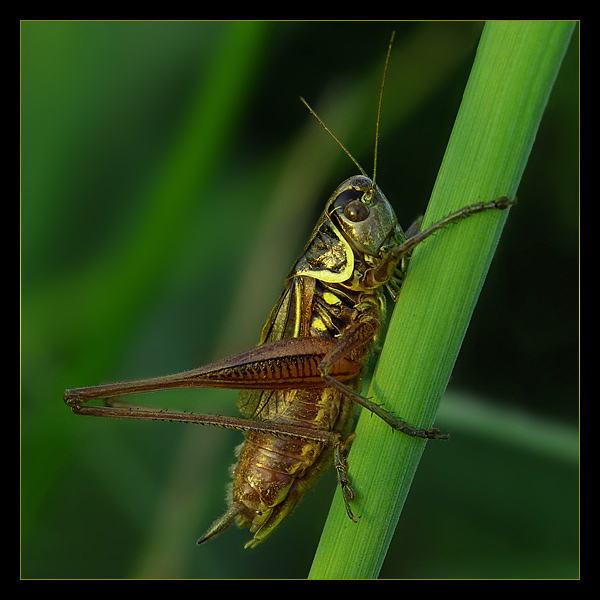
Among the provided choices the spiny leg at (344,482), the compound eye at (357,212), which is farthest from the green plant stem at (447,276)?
the compound eye at (357,212)

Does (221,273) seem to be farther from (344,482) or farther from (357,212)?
(344,482)

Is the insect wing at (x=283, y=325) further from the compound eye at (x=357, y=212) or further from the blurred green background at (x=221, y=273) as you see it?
the compound eye at (x=357, y=212)

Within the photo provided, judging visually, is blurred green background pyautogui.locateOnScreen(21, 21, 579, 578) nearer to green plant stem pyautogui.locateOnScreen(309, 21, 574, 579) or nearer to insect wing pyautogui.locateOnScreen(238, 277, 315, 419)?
insect wing pyautogui.locateOnScreen(238, 277, 315, 419)

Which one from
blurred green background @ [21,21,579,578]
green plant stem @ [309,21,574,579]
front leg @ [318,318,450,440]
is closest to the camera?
green plant stem @ [309,21,574,579]

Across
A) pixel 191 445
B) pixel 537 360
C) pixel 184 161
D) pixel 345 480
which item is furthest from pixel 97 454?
pixel 537 360

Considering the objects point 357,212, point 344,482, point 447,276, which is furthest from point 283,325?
point 447,276

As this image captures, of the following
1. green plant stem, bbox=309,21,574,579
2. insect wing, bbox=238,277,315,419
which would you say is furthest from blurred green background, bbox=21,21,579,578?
green plant stem, bbox=309,21,574,579
